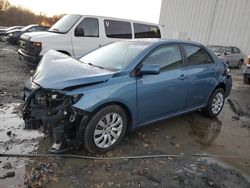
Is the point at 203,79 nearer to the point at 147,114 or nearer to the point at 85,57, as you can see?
the point at 147,114

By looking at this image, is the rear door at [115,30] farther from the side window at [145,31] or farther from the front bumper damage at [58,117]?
the front bumper damage at [58,117]

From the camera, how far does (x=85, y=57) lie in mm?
5023

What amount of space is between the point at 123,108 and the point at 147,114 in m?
0.51

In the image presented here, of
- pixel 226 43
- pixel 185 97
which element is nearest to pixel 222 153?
pixel 185 97

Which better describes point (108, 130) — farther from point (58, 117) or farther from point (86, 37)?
point (86, 37)

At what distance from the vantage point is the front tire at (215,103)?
5.84 m

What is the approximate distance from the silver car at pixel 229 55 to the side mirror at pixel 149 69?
13821 mm

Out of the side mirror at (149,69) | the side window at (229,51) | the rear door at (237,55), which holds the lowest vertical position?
the rear door at (237,55)

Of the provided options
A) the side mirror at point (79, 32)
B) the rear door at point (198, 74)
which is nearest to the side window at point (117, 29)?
the side mirror at point (79, 32)

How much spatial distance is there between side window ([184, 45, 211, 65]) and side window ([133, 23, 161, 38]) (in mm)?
4655

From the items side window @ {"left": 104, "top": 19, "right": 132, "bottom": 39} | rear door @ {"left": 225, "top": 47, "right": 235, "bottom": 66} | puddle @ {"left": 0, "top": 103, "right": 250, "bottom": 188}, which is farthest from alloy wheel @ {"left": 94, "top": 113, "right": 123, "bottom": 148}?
rear door @ {"left": 225, "top": 47, "right": 235, "bottom": 66}

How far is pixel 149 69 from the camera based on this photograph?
161 inches

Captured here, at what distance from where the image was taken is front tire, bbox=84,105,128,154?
12.2ft

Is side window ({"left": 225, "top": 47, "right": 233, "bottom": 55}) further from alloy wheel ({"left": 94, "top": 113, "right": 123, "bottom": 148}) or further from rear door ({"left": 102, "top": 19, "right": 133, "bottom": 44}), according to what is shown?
alloy wheel ({"left": 94, "top": 113, "right": 123, "bottom": 148})
